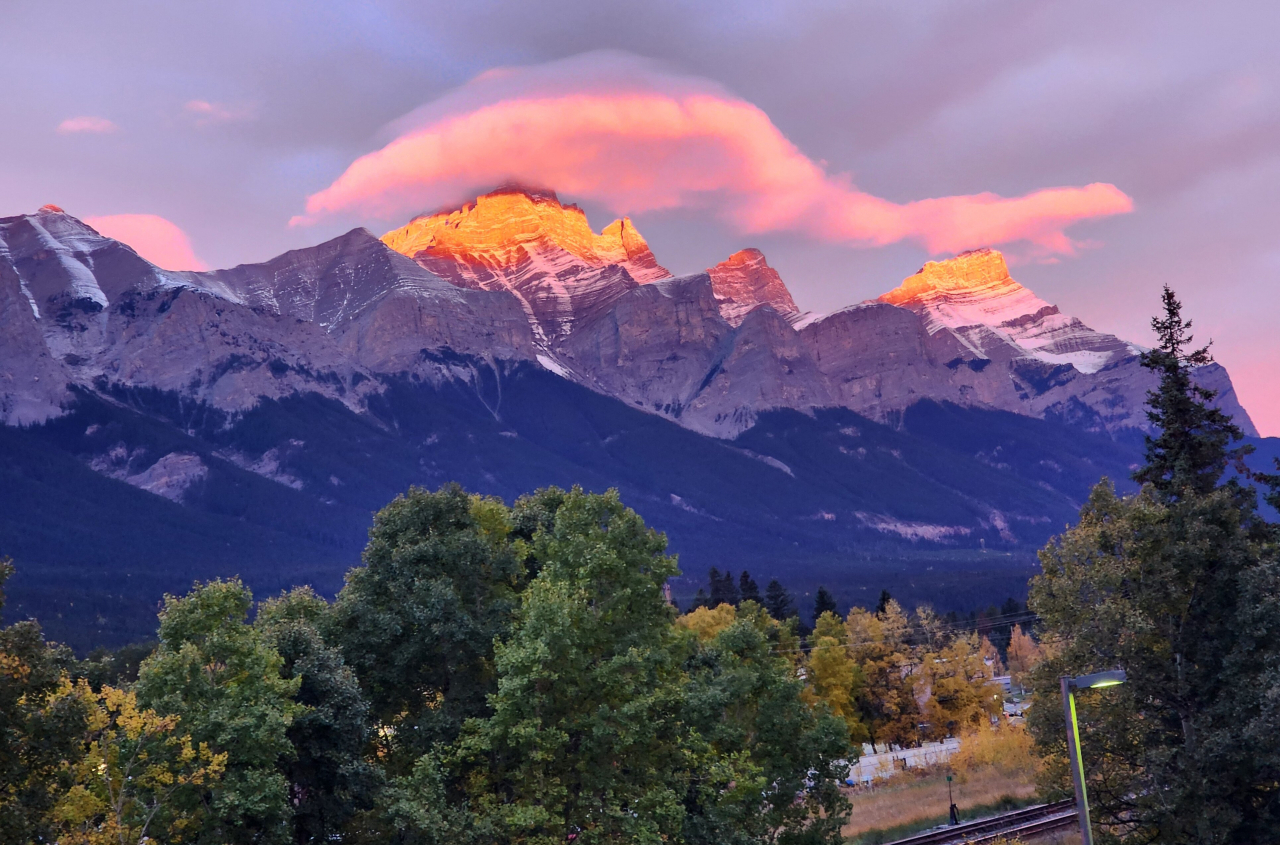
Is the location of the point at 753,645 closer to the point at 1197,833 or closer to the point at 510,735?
the point at 510,735

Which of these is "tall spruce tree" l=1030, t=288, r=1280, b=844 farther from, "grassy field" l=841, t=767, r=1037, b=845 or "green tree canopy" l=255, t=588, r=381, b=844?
"green tree canopy" l=255, t=588, r=381, b=844

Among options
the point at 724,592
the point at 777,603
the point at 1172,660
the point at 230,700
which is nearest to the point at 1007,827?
the point at 1172,660

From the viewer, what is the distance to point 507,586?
2179 inches

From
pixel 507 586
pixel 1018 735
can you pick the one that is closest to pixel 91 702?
pixel 507 586

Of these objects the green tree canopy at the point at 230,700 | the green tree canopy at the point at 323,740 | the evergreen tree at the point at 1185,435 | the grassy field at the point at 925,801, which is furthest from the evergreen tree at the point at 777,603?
the green tree canopy at the point at 230,700

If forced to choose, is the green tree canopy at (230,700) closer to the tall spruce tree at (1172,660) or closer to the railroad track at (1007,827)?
the tall spruce tree at (1172,660)

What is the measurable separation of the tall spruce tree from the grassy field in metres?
22.5

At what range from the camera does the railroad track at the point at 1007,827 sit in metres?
59.5

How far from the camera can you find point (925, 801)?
77.4 meters

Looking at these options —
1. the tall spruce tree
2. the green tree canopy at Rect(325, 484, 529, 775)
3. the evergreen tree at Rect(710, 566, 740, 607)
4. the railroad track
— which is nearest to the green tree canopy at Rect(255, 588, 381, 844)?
the green tree canopy at Rect(325, 484, 529, 775)

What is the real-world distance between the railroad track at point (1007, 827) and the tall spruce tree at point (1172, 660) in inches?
455

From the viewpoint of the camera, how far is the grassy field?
69.6 meters

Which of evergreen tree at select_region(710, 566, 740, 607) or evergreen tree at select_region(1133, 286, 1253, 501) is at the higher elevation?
evergreen tree at select_region(1133, 286, 1253, 501)

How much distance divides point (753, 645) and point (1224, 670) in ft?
70.1
